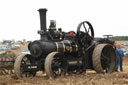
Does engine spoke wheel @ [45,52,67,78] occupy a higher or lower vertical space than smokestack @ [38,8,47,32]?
lower

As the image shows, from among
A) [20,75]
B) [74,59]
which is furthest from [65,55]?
[20,75]

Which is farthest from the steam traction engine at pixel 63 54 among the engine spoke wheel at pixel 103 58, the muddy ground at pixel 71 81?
the muddy ground at pixel 71 81

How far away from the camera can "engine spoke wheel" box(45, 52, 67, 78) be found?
10102 millimetres

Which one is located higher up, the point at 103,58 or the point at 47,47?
the point at 47,47

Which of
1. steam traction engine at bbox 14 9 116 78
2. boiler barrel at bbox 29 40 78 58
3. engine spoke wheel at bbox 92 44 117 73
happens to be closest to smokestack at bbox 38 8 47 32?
steam traction engine at bbox 14 9 116 78

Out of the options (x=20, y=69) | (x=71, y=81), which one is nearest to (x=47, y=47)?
(x=20, y=69)

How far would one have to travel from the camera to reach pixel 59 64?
10.9 meters

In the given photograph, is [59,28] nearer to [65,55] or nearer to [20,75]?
[65,55]

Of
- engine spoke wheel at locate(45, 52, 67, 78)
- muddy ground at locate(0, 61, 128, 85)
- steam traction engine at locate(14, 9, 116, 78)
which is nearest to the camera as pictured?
muddy ground at locate(0, 61, 128, 85)

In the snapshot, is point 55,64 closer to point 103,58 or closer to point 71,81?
point 71,81

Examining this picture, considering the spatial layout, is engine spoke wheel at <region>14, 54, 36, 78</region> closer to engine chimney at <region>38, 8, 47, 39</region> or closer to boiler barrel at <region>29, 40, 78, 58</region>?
boiler barrel at <region>29, 40, 78, 58</region>

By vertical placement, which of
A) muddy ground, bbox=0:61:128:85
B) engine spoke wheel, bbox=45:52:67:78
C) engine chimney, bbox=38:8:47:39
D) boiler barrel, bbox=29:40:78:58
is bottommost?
muddy ground, bbox=0:61:128:85

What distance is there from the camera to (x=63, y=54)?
36.1ft

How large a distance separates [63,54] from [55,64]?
0.64 m
